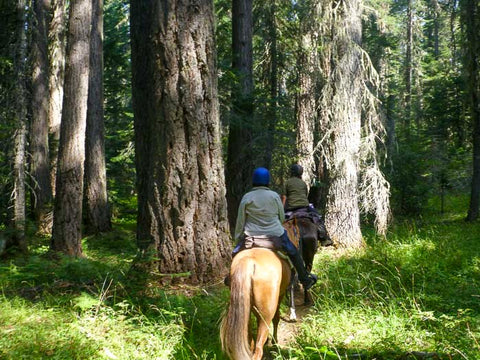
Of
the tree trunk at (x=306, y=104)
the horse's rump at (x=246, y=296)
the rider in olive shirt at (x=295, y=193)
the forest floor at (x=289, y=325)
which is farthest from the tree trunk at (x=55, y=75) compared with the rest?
the horse's rump at (x=246, y=296)

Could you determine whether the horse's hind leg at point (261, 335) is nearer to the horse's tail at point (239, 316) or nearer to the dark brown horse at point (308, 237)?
the horse's tail at point (239, 316)

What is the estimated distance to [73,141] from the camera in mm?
10281

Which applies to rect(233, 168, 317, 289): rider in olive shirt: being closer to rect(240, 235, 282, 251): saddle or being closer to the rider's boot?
rect(240, 235, 282, 251): saddle

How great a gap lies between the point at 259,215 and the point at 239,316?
5.05 feet

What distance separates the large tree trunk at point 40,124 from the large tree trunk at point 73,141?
5662 mm

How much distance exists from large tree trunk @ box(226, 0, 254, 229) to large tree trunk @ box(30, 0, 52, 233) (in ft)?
23.3

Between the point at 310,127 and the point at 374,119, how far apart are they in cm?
228

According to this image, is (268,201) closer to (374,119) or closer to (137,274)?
(137,274)

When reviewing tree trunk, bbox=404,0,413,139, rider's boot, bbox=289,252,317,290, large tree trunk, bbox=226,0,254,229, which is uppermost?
tree trunk, bbox=404,0,413,139

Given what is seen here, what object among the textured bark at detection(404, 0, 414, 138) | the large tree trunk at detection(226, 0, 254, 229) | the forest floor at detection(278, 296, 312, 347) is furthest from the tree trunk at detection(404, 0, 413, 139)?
the forest floor at detection(278, 296, 312, 347)

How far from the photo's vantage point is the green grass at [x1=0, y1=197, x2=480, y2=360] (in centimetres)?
436

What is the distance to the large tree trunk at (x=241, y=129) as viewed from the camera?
43.1 feet

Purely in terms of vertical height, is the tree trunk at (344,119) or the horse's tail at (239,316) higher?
the tree trunk at (344,119)

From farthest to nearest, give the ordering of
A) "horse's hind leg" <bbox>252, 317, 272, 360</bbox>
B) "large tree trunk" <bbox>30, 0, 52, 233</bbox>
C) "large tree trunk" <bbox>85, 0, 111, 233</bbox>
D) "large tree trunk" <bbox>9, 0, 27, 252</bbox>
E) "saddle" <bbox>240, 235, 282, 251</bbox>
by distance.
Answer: "large tree trunk" <bbox>30, 0, 52, 233</bbox> → "large tree trunk" <bbox>85, 0, 111, 233</bbox> → "large tree trunk" <bbox>9, 0, 27, 252</bbox> → "saddle" <bbox>240, 235, 282, 251</bbox> → "horse's hind leg" <bbox>252, 317, 272, 360</bbox>
